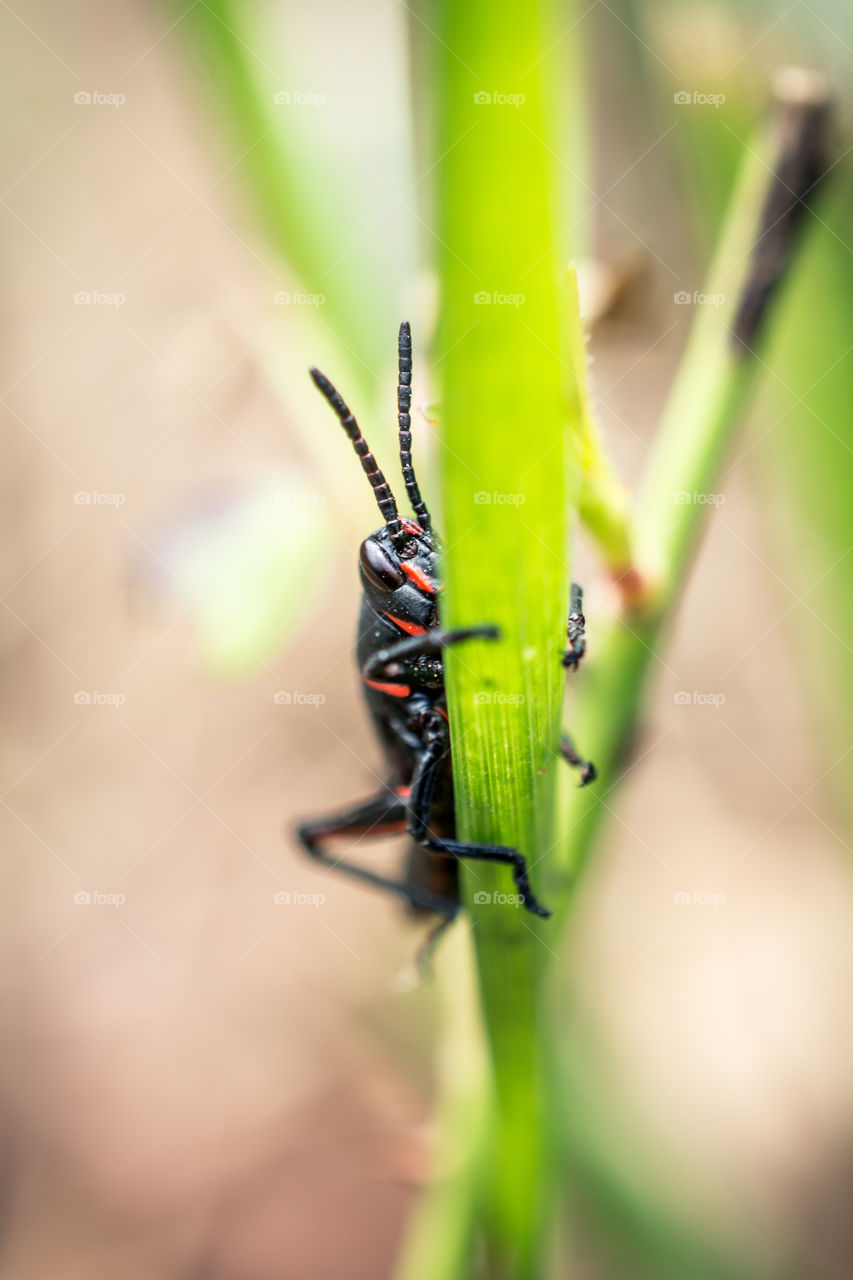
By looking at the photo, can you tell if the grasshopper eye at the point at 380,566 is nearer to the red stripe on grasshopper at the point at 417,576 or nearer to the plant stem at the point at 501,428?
the red stripe on grasshopper at the point at 417,576

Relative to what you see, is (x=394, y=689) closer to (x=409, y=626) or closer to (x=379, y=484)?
(x=409, y=626)

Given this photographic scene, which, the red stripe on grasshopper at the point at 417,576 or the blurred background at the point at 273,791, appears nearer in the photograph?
the red stripe on grasshopper at the point at 417,576

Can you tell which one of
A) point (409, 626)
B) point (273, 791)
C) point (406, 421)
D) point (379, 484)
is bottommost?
point (273, 791)

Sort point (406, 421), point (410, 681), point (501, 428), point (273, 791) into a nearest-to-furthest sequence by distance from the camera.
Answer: point (501, 428), point (406, 421), point (410, 681), point (273, 791)

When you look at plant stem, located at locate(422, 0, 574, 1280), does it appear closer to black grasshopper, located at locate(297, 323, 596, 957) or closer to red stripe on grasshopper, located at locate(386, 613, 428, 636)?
black grasshopper, located at locate(297, 323, 596, 957)

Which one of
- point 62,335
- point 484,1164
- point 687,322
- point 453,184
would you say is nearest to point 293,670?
point 62,335

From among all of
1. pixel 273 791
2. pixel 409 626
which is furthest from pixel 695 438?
pixel 273 791

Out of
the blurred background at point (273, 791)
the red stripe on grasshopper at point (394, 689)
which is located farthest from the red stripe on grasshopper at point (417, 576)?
the blurred background at point (273, 791)
